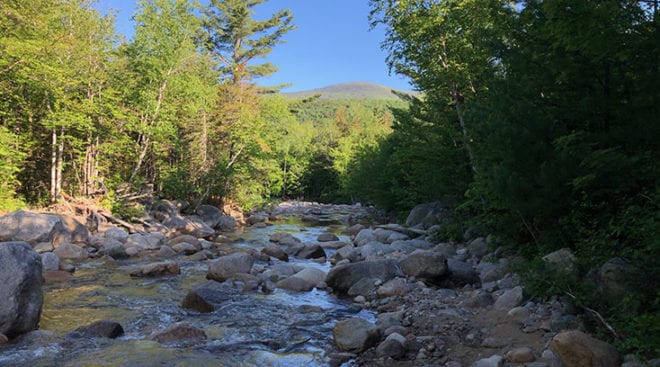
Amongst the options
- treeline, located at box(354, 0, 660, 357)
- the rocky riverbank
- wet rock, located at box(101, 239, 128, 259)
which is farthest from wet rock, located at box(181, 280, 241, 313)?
treeline, located at box(354, 0, 660, 357)

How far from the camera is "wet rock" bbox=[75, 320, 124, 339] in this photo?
644cm

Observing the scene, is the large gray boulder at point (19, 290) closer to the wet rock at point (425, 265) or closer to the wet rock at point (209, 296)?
the wet rock at point (209, 296)

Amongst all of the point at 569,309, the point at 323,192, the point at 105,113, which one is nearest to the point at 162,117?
the point at 105,113

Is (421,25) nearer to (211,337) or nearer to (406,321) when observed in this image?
(406,321)

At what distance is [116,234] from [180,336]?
35.9 feet

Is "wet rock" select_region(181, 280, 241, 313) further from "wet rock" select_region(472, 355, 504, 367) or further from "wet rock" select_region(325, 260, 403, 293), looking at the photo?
"wet rock" select_region(472, 355, 504, 367)

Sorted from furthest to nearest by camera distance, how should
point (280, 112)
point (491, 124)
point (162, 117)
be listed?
1. point (280, 112)
2. point (162, 117)
3. point (491, 124)

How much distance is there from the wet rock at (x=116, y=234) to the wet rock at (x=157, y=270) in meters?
4.60

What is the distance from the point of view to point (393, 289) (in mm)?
8812

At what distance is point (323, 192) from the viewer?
2206 inches

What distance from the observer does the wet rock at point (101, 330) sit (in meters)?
6.44

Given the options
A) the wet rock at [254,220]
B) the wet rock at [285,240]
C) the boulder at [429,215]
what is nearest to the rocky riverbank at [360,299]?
the boulder at [429,215]

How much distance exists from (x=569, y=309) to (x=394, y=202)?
755 inches

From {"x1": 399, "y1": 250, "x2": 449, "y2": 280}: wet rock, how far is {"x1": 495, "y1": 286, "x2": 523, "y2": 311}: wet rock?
229cm
